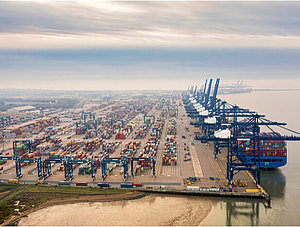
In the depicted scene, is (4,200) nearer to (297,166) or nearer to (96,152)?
(96,152)

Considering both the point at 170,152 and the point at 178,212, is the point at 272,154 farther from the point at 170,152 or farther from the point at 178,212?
the point at 178,212

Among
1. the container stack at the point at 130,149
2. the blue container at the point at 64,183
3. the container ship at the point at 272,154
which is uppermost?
the container ship at the point at 272,154

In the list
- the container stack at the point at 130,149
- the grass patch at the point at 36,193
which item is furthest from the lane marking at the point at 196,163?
the container stack at the point at 130,149

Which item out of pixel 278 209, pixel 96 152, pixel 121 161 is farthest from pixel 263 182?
pixel 96 152

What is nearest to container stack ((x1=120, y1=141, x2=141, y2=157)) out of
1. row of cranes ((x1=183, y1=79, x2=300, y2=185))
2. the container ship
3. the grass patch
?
row of cranes ((x1=183, y1=79, x2=300, y2=185))

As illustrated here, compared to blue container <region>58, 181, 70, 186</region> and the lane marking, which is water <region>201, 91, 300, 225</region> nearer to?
the lane marking

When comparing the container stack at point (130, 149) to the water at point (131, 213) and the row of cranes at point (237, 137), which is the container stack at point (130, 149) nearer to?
the row of cranes at point (237, 137)

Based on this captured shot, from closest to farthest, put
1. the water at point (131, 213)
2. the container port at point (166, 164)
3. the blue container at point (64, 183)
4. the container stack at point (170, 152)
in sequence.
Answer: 1. the water at point (131, 213)
2. the container port at point (166, 164)
3. the blue container at point (64, 183)
4. the container stack at point (170, 152)

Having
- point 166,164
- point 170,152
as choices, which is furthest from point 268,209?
point 170,152
